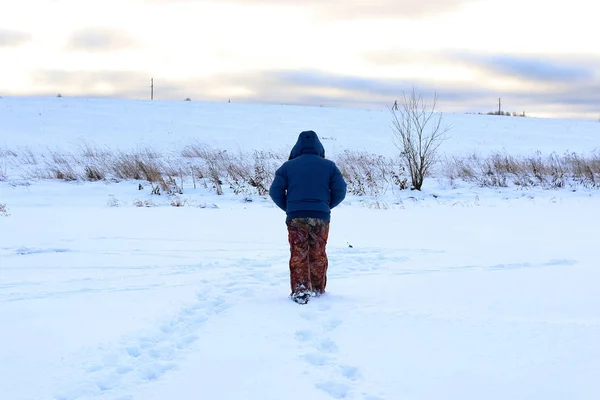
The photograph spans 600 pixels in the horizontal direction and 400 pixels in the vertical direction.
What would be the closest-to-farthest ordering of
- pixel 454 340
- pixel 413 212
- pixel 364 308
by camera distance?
pixel 454 340
pixel 364 308
pixel 413 212

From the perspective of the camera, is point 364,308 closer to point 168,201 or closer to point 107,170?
point 168,201

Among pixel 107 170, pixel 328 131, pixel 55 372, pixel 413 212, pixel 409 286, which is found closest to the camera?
pixel 55 372

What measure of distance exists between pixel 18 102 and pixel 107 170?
23672 millimetres

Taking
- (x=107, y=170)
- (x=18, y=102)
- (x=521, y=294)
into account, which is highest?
(x=18, y=102)

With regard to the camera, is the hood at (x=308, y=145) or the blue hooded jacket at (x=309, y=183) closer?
the blue hooded jacket at (x=309, y=183)

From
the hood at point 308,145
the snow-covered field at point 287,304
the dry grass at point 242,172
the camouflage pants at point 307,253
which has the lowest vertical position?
the snow-covered field at point 287,304

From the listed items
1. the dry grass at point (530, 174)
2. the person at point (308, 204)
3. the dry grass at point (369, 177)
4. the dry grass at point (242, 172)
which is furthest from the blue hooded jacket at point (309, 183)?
the dry grass at point (530, 174)

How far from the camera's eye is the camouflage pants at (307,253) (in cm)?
608

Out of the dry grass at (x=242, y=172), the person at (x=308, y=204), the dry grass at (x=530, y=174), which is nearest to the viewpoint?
the person at (x=308, y=204)

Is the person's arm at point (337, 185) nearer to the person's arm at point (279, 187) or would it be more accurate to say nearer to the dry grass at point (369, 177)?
the person's arm at point (279, 187)

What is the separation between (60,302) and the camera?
5777 mm

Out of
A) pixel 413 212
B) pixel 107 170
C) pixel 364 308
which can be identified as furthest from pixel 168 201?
pixel 364 308

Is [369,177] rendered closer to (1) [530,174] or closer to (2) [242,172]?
(2) [242,172]

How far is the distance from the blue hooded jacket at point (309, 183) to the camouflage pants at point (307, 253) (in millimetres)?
89
